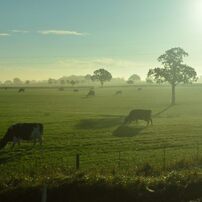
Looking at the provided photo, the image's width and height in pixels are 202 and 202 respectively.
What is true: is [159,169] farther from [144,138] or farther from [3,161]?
[144,138]

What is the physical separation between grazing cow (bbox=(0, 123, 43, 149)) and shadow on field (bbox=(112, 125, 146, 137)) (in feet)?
29.2

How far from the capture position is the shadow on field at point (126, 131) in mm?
38250

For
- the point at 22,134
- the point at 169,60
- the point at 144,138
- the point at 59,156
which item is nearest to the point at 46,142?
the point at 22,134

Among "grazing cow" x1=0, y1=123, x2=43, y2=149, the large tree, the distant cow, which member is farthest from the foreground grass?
the large tree

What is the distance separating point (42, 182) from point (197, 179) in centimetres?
666

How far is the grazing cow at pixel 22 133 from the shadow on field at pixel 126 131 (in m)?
8.90

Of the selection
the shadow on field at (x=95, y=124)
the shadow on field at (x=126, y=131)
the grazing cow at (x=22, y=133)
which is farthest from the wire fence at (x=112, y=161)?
the shadow on field at (x=95, y=124)

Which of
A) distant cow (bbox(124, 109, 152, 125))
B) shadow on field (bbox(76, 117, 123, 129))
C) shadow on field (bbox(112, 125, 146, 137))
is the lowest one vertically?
shadow on field (bbox(76, 117, 123, 129))

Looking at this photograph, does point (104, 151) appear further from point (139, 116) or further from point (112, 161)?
point (139, 116)

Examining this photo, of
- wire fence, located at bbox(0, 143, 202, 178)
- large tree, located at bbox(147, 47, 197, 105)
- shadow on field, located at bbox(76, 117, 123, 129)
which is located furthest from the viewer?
large tree, located at bbox(147, 47, 197, 105)

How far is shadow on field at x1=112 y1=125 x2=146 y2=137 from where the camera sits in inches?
1506

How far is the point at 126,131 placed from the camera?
40.6 metres

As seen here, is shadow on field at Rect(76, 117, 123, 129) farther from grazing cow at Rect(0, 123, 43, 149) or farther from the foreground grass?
grazing cow at Rect(0, 123, 43, 149)

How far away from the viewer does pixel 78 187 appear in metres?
16.9
